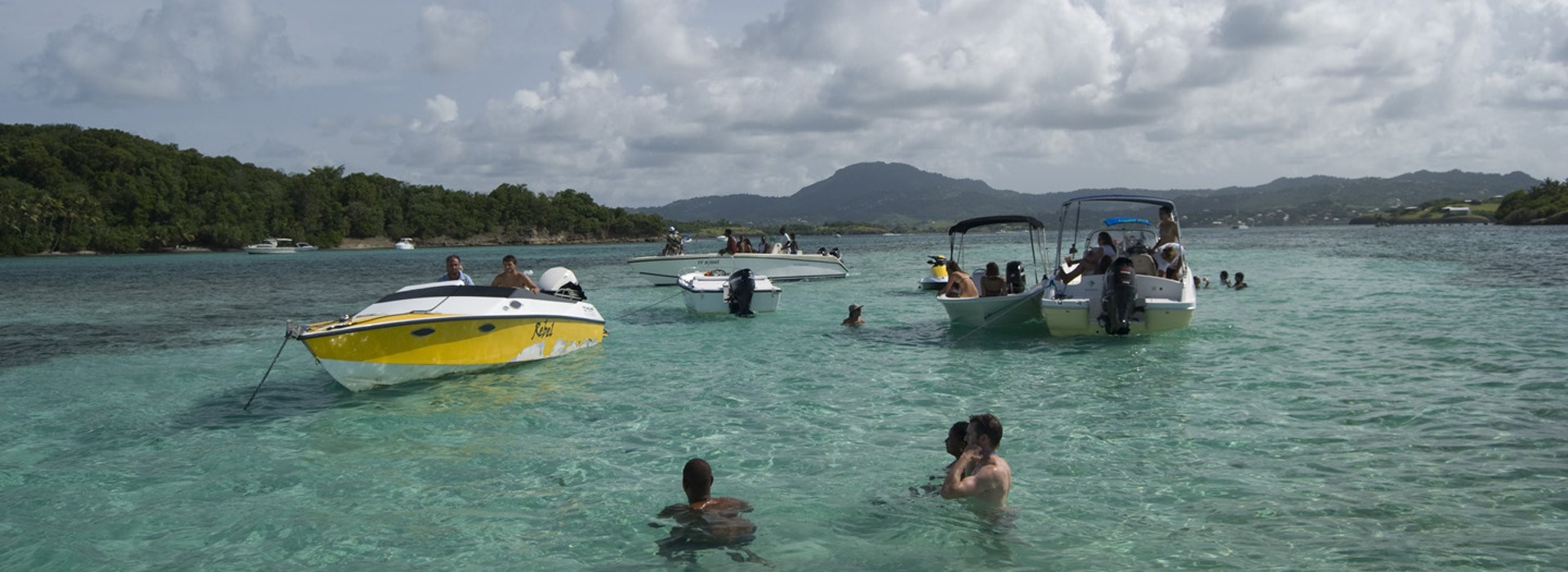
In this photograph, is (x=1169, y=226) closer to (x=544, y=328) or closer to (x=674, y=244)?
(x=544, y=328)

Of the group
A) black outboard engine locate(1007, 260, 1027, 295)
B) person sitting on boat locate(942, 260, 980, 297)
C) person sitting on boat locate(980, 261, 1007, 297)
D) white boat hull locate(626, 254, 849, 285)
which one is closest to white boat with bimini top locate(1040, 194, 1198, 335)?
person sitting on boat locate(980, 261, 1007, 297)

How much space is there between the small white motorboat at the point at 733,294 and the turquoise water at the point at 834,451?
13.4ft

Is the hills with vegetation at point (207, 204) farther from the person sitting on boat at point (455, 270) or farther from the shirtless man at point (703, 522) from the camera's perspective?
the shirtless man at point (703, 522)

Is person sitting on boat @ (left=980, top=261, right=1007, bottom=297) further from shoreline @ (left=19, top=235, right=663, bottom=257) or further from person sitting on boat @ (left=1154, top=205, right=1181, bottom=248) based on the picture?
shoreline @ (left=19, top=235, right=663, bottom=257)

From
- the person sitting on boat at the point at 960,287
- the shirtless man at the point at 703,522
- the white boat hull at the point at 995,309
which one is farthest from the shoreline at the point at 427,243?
the shirtless man at the point at 703,522

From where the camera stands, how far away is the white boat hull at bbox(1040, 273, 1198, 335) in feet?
50.9

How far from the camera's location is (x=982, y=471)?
679 centimetres

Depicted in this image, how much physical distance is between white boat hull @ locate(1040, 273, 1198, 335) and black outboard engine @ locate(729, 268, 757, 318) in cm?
762

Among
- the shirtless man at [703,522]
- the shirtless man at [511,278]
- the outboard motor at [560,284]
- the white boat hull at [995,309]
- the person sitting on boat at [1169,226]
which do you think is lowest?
the shirtless man at [703,522]

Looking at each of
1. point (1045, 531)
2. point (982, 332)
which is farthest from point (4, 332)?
point (1045, 531)

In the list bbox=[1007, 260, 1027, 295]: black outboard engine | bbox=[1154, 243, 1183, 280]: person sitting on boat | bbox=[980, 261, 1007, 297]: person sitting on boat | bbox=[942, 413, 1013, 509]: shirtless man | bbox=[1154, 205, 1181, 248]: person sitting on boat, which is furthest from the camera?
bbox=[1007, 260, 1027, 295]: black outboard engine

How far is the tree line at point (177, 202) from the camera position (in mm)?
95125

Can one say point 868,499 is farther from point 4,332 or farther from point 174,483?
point 4,332

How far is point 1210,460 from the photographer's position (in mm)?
8258
